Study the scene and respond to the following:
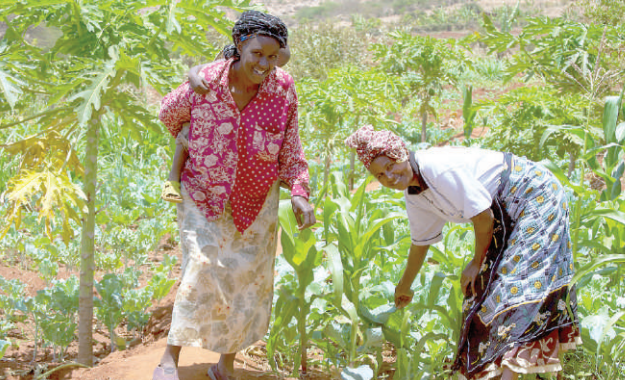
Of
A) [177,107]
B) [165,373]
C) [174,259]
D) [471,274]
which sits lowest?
[174,259]

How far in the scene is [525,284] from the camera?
2.14 meters

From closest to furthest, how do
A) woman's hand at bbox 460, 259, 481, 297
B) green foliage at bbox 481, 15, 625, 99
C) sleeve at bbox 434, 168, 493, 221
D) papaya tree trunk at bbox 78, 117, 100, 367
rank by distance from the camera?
sleeve at bbox 434, 168, 493, 221
woman's hand at bbox 460, 259, 481, 297
papaya tree trunk at bbox 78, 117, 100, 367
green foliage at bbox 481, 15, 625, 99

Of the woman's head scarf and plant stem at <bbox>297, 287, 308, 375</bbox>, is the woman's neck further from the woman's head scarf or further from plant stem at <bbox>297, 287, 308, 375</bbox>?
plant stem at <bbox>297, 287, 308, 375</bbox>

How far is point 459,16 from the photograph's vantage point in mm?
26891

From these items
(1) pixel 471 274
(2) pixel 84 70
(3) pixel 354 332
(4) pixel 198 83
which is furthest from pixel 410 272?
(2) pixel 84 70

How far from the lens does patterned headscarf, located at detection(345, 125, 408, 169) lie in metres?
2.13

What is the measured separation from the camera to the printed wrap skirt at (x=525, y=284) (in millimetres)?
2129

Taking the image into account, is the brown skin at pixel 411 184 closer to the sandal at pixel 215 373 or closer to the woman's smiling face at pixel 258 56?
the woman's smiling face at pixel 258 56

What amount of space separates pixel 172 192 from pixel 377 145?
872 millimetres

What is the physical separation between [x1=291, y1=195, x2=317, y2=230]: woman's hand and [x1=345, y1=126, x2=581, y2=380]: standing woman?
36 cm

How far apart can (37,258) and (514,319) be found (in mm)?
3266

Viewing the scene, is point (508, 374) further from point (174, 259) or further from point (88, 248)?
point (174, 259)

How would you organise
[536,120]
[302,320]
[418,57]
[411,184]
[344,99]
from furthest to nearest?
[418,57] → [344,99] → [536,120] → [302,320] → [411,184]

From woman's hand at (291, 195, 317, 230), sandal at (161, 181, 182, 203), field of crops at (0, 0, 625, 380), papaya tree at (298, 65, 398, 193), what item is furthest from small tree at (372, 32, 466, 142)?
sandal at (161, 181, 182, 203)
